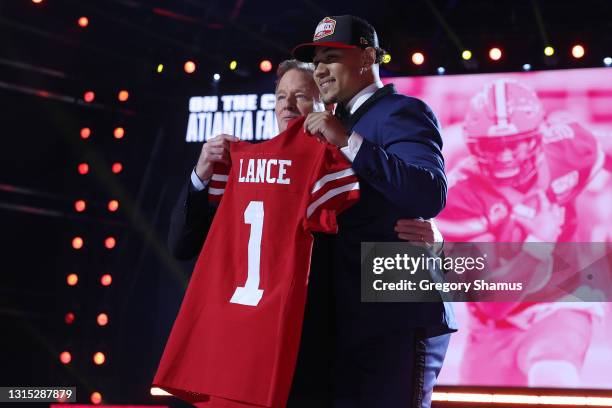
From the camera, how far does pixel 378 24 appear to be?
432cm

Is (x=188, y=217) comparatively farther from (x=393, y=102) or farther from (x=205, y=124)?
(x=205, y=124)

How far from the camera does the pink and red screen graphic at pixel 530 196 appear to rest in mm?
3715

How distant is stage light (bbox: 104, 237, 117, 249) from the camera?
421cm

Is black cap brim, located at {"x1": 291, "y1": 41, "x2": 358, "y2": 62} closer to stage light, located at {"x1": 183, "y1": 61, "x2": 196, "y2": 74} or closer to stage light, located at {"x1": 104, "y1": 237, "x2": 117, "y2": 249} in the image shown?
stage light, located at {"x1": 183, "y1": 61, "x2": 196, "y2": 74}

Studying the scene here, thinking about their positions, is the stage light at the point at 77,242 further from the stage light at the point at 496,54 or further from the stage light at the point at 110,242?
the stage light at the point at 496,54

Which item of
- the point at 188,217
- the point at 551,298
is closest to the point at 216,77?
the point at 551,298

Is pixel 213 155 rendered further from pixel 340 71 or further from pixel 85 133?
pixel 85 133

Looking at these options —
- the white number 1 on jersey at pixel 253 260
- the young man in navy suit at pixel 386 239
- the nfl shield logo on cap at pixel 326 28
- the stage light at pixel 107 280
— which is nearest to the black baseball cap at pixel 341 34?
the nfl shield logo on cap at pixel 326 28

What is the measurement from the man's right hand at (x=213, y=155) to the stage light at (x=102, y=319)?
2420mm

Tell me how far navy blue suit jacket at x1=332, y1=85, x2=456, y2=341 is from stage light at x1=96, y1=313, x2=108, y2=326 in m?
2.66

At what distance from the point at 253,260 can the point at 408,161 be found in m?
0.39

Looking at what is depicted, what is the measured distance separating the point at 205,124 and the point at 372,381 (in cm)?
279

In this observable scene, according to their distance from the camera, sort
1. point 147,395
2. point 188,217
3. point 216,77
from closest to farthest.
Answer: point 188,217, point 147,395, point 216,77

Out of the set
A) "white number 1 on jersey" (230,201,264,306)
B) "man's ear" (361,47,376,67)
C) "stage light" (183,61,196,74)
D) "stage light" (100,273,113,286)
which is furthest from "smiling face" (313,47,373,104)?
"stage light" (100,273,113,286)
